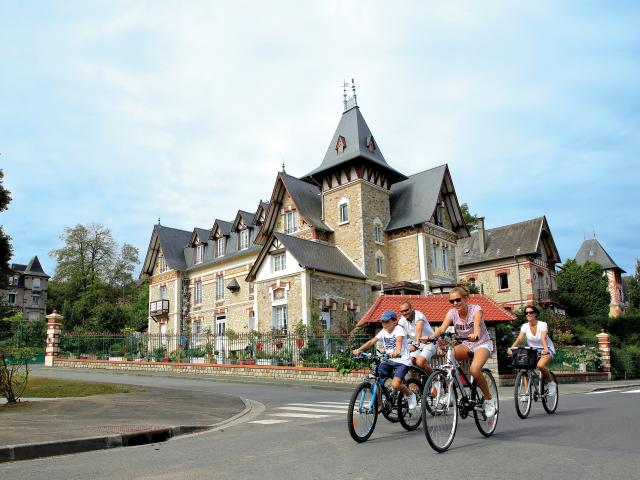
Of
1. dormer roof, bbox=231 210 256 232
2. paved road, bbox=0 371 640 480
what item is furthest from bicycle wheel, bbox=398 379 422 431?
dormer roof, bbox=231 210 256 232

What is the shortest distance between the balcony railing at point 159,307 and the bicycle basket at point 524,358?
37.0 metres

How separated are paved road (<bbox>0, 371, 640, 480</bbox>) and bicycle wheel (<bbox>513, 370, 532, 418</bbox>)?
0.18 meters

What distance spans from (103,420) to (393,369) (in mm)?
4815

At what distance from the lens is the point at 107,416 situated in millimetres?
9359

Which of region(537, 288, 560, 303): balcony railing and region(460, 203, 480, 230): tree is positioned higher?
region(460, 203, 480, 230): tree

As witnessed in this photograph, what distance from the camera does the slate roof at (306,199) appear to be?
33719 millimetres

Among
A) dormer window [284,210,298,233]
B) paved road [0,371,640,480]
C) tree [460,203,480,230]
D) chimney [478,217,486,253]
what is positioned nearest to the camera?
paved road [0,371,640,480]

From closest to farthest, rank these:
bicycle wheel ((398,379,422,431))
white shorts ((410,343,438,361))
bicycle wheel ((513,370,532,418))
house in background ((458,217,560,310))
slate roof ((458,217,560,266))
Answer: bicycle wheel ((398,379,422,431)) → white shorts ((410,343,438,361)) → bicycle wheel ((513,370,532,418)) → house in background ((458,217,560,310)) → slate roof ((458,217,560,266))

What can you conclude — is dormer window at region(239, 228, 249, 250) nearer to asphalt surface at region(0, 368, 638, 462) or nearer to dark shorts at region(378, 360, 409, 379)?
asphalt surface at region(0, 368, 638, 462)

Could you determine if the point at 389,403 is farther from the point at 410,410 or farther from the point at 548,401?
the point at 548,401

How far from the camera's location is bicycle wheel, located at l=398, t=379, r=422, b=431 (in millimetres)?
7266

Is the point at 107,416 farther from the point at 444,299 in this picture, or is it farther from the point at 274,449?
the point at 444,299

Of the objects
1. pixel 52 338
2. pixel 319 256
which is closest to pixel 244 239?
pixel 319 256

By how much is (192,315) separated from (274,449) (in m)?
36.5
